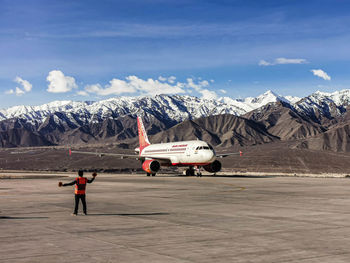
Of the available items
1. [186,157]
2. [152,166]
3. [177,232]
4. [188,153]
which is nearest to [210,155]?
[188,153]

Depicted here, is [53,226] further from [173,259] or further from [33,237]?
[173,259]

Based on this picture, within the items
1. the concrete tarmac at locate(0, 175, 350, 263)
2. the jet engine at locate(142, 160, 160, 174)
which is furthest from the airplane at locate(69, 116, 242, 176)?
the concrete tarmac at locate(0, 175, 350, 263)

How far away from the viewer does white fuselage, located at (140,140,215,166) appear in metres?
52.7

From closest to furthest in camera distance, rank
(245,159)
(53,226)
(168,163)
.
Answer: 1. (53,226)
2. (168,163)
3. (245,159)

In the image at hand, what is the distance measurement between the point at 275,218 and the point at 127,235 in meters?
5.98

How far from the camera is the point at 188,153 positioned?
55.0 m

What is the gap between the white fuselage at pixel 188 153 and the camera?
173 ft

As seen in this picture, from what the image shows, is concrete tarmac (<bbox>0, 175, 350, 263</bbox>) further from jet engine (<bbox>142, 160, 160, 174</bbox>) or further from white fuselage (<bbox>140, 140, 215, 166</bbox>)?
jet engine (<bbox>142, 160, 160, 174</bbox>)

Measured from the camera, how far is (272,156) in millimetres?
148750

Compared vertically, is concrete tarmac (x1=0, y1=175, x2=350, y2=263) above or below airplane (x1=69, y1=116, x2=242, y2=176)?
below

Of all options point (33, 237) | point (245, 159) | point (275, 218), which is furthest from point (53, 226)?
point (245, 159)

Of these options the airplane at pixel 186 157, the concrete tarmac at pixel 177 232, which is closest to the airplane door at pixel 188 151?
the airplane at pixel 186 157

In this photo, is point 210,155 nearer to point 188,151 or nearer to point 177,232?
point 188,151

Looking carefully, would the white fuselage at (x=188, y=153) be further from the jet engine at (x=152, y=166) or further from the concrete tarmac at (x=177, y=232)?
the concrete tarmac at (x=177, y=232)
